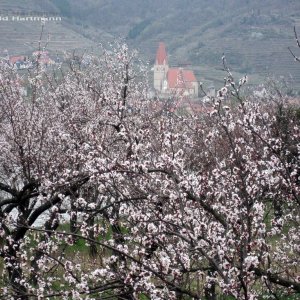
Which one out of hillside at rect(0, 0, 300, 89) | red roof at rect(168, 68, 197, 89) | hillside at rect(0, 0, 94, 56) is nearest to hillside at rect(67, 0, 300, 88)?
hillside at rect(0, 0, 300, 89)

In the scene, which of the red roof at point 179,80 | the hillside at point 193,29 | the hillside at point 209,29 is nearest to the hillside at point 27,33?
the hillside at point 193,29

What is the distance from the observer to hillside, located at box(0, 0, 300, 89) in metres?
91.4

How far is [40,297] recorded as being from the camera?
4.76 metres

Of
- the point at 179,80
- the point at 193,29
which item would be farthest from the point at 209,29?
the point at 179,80

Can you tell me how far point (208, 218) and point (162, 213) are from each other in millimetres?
679

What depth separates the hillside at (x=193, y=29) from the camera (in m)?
91.4

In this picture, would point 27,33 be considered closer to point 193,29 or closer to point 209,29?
point 209,29

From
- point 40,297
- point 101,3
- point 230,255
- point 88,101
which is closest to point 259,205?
point 230,255

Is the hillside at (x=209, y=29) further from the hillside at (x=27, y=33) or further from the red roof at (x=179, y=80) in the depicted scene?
the red roof at (x=179, y=80)

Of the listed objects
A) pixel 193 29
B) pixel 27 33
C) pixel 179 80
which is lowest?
pixel 179 80

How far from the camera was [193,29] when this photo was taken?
135500 millimetres

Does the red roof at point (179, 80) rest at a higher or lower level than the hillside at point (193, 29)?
lower

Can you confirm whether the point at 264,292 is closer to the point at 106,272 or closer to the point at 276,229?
the point at 276,229

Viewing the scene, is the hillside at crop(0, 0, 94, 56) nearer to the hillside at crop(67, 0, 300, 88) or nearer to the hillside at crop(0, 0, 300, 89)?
the hillside at crop(0, 0, 300, 89)
